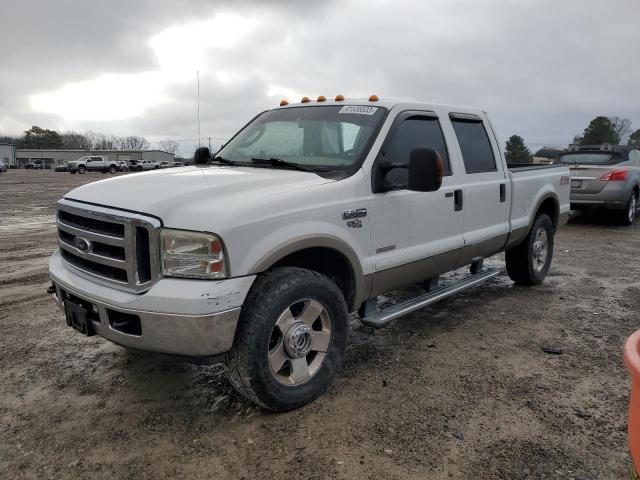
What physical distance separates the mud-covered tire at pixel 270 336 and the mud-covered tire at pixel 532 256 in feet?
11.1

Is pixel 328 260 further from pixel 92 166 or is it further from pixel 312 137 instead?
pixel 92 166

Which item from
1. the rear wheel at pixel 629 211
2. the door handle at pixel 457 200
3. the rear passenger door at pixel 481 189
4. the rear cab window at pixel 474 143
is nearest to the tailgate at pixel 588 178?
the rear wheel at pixel 629 211

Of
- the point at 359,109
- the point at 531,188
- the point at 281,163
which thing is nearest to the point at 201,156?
the point at 281,163

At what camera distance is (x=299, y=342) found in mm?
3131

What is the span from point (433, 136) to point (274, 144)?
53.0 inches

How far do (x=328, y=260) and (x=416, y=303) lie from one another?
3.20 ft

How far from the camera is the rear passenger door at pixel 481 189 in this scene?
458 centimetres

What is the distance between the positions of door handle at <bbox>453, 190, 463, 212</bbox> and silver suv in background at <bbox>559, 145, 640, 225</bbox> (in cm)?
759

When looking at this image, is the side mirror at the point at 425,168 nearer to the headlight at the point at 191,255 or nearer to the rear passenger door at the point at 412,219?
the rear passenger door at the point at 412,219

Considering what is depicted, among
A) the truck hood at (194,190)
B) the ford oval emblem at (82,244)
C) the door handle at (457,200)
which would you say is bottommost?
the ford oval emblem at (82,244)

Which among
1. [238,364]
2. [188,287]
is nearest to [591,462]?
[238,364]

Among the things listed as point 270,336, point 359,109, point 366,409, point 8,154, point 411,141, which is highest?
point 8,154

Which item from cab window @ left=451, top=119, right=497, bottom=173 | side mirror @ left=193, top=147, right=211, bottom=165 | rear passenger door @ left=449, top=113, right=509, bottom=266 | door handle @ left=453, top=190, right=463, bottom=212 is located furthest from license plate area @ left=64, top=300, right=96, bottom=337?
cab window @ left=451, top=119, right=497, bottom=173

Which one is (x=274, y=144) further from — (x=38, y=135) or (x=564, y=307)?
(x=38, y=135)
